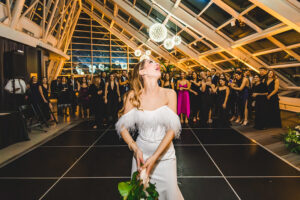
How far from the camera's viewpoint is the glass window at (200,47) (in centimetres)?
1180

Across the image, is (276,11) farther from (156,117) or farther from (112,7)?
(112,7)

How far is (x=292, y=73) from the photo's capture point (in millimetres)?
7461

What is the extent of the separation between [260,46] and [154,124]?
826 centimetres

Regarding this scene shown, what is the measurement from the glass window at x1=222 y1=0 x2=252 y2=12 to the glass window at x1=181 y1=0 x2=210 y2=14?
117 cm

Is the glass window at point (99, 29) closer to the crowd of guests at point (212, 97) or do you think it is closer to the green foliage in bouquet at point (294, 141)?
the crowd of guests at point (212, 97)

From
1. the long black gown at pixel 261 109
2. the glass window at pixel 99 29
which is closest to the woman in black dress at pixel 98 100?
the long black gown at pixel 261 109

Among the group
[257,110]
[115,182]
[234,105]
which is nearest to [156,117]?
[115,182]

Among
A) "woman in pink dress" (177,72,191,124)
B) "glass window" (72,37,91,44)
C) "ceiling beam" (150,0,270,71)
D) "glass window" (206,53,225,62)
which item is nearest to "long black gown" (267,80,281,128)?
"woman in pink dress" (177,72,191,124)

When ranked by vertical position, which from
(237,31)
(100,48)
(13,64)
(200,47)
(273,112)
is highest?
(100,48)

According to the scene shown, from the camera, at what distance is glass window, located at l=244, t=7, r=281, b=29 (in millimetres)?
6331

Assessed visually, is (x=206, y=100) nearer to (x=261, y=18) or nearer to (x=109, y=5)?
(x=261, y=18)

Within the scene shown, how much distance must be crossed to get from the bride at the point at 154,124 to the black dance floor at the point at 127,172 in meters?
1.07

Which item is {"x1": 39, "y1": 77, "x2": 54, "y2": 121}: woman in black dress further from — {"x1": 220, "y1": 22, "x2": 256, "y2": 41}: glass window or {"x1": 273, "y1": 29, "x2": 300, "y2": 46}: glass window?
{"x1": 273, "y1": 29, "x2": 300, "y2": 46}: glass window

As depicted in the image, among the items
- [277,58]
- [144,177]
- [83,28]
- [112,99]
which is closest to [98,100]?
[112,99]
